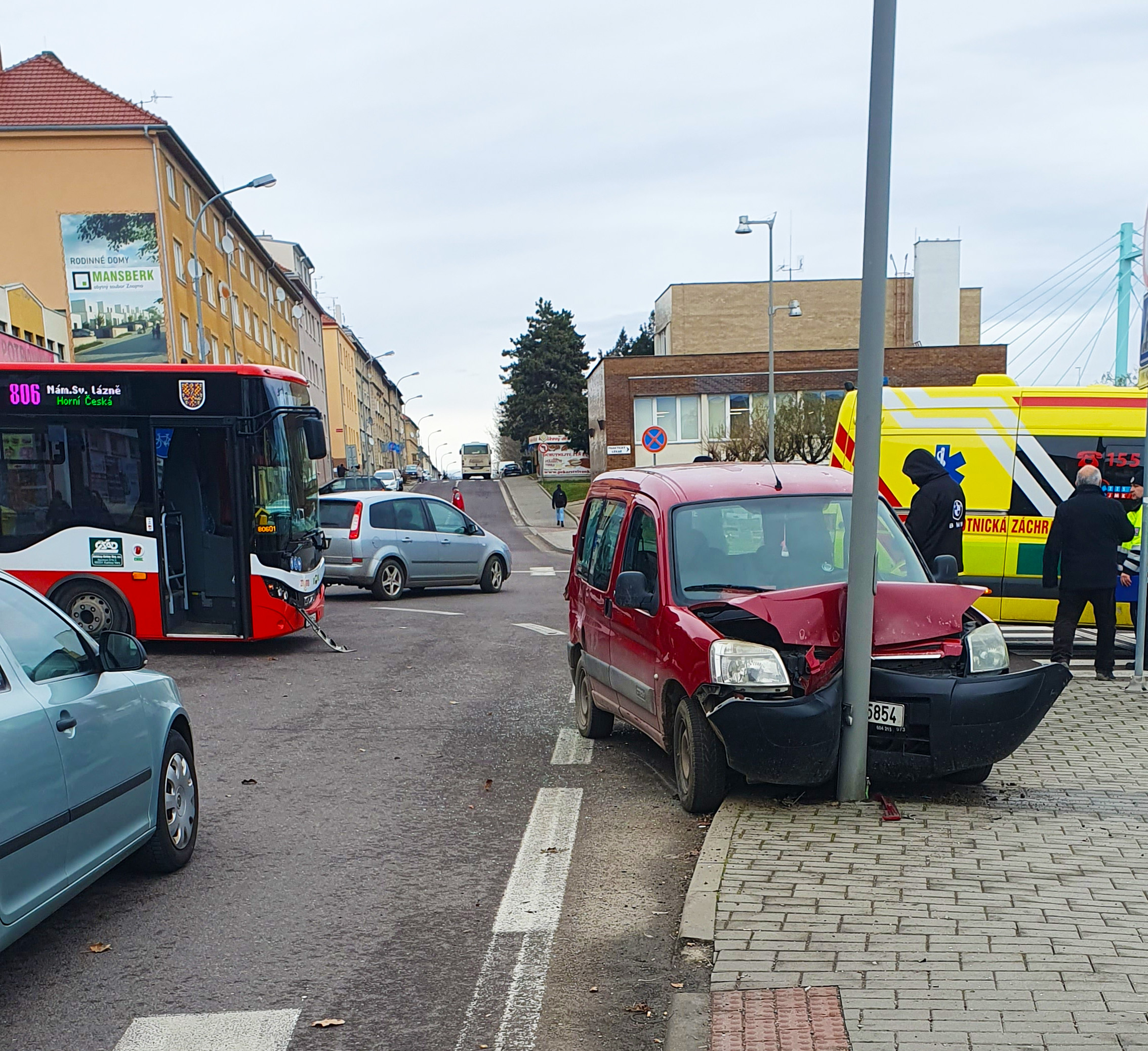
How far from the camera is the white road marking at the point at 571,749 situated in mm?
8078

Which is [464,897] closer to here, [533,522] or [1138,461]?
[1138,461]

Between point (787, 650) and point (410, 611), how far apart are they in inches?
500

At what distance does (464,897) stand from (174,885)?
1.38 meters

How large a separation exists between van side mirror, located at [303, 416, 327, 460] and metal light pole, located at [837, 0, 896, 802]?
8.49 meters

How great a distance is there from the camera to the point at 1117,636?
13625 mm

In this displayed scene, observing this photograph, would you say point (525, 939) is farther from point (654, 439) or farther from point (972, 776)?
point (654, 439)

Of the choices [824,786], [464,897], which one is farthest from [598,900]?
[824,786]

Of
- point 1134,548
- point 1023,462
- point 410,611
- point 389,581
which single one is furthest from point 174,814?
point 389,581

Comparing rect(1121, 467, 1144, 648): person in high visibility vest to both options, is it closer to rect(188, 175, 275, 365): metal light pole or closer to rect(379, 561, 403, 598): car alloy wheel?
rect(379, 561, 403, 598): car alloy wheel

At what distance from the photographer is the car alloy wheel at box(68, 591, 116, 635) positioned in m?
13.1

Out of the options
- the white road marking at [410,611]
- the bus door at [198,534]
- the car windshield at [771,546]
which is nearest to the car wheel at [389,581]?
the white road marking at [410,611]

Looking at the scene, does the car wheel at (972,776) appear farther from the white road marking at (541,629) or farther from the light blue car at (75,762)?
the white road marking at (541,629)

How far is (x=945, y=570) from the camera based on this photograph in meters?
7.20

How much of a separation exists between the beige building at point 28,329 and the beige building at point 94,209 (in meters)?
6.13
